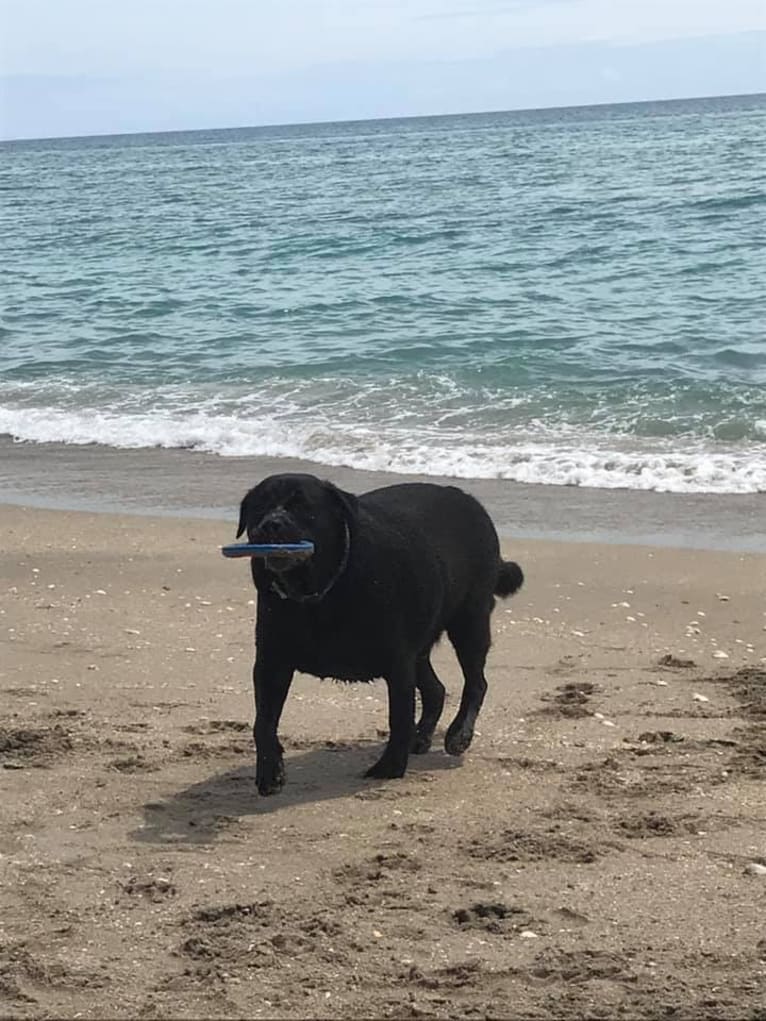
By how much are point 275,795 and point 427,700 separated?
1.01m

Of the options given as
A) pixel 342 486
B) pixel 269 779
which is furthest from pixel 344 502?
pixel 342 486

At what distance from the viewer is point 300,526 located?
536 centimetres

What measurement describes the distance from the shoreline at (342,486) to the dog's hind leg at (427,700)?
340 centimetres

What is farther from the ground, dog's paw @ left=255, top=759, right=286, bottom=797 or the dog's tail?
the dog's tail

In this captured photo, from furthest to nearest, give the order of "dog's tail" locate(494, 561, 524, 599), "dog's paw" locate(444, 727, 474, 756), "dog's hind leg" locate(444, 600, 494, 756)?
"dog's tail" locate(494, 561, 524, 599) → "dog's hind leg" locate(444, 600, 494, 756) → "dog's paw" locate(444, 727, 474, 756)

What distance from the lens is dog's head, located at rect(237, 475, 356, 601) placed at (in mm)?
5297

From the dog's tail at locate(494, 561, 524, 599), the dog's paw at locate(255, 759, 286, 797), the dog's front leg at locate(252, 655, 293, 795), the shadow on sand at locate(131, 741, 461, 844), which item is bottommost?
the shadow on sand at locate(131, 741, 461, 844)

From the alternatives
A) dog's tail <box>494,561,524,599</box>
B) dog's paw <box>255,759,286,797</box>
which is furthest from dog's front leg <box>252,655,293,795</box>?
dog's tail <box>494,561,524,599</box>

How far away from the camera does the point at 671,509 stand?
34.1 feet

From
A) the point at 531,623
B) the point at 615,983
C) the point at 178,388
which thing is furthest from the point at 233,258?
the point at 615,983

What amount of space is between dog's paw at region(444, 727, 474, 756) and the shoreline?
11.9 ft

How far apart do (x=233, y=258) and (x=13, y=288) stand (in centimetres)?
438

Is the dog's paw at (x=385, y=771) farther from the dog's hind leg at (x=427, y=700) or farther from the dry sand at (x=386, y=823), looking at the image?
the dog's hind leg at (x=427, y=700)

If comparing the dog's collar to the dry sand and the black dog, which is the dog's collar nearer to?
the black dog
